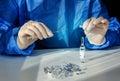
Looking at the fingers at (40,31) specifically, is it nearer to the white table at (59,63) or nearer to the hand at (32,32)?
the hand at (32,32)

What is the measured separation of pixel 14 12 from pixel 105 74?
1.76 ft

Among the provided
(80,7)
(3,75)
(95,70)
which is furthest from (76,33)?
(3,75)

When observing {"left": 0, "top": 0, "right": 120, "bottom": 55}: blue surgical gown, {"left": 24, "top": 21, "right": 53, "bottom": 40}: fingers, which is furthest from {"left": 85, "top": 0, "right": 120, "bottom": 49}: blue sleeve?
{"left": 24, "top": 21, "right": 53, "bottom": 40}: fingers

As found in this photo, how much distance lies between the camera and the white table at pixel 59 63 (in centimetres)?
91

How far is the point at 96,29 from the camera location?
110cm

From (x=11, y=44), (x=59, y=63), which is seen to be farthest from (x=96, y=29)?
(x=11, y=44)

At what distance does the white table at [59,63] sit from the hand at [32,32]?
0.08m

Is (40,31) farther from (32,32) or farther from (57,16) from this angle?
(57,16)

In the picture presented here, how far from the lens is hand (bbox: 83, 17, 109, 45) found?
41.0 inches

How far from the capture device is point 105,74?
0.93 metres

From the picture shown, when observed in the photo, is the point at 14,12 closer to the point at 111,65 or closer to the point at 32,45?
the point at 32,45

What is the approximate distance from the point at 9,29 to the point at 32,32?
22cm

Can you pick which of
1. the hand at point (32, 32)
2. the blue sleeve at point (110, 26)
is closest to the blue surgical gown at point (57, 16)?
the blue sleeve at point (110, 26)

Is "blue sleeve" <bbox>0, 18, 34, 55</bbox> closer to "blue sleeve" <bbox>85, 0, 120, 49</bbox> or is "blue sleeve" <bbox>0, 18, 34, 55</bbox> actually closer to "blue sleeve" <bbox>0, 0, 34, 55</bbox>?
"blue sleeve" <bbox>0, 0, 34, 55</bbox>
